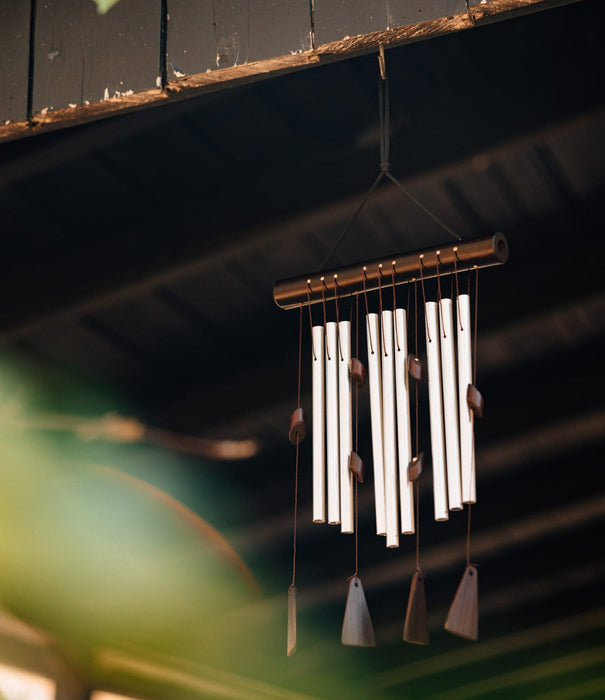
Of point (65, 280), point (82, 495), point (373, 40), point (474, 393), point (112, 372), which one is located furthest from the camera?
point (82, 495)

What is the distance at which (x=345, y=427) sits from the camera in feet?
9.02

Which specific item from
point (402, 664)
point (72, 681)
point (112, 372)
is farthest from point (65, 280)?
point (402, 664)

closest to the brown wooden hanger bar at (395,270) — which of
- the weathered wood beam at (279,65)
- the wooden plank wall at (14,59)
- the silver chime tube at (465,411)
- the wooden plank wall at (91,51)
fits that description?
the silver chime tube at (465,411)

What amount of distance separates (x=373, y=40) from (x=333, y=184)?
1.72 metres

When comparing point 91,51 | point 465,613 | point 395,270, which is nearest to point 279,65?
point 91,51

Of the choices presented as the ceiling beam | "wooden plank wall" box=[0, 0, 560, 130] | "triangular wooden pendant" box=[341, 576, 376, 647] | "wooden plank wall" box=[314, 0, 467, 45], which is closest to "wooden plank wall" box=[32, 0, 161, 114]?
"wooden plank wall" box=[0, 0, 560, 130]

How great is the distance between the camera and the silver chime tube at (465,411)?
8.19 feet

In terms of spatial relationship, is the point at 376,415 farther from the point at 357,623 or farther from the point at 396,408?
the point at 357,623

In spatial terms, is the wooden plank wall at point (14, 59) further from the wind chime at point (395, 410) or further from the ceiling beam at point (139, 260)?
the ceiling beam at point (139, 260)

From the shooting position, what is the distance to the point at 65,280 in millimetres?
4398

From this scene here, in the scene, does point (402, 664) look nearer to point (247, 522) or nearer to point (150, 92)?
point (247, 522)

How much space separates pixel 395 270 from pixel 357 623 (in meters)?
0.93

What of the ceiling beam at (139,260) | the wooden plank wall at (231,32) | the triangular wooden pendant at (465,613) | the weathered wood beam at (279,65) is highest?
the ceiling beam at (139,260)

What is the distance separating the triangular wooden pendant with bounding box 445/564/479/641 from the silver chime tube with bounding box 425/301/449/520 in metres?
0.17
